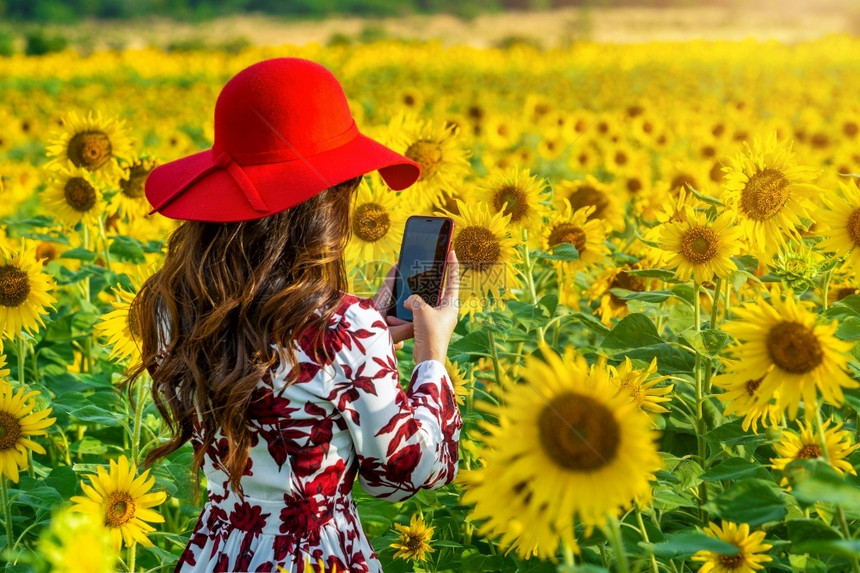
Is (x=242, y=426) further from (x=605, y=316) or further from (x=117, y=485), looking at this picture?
(x=605, y=316)

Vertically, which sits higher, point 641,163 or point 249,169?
point 641,163

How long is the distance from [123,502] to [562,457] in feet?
3.87

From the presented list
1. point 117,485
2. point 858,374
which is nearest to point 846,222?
point 858,374

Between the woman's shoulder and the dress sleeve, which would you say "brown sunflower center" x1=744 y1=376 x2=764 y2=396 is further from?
the woman's shoulder

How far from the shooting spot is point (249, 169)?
5.44 feet

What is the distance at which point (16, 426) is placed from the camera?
2100 mm

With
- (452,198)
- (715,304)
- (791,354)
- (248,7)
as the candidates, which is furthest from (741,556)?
(248,7)

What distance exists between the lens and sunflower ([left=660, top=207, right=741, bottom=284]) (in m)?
2.14

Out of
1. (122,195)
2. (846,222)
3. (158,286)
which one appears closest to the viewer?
(158,286)

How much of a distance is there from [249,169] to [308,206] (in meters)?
0.12

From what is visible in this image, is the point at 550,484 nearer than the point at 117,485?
Yes

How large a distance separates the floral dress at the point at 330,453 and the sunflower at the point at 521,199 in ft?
2.84

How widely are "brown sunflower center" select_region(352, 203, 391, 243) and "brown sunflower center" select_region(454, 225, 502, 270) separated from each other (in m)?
0.35

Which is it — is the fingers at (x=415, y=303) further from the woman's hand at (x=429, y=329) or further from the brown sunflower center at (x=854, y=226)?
the brown sunflower center at (x=854, y=226)
